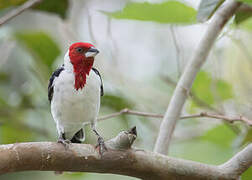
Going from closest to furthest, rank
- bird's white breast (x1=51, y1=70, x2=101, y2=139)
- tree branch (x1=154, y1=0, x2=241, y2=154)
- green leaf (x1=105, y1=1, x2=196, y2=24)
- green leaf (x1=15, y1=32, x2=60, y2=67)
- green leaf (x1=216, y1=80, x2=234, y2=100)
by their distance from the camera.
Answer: green leaf (x1=105, y1=1, x2=196, y2=24), tree branch (x1=154, y1=0, x2=241, y2=154), bird's white breast (x1=51, y1=70, x2=101, y2=139), green leaf (x1=216, y1=80, x2=234, y2=100), green leaf (x1=15, y1=32, x2=60, y2=67)

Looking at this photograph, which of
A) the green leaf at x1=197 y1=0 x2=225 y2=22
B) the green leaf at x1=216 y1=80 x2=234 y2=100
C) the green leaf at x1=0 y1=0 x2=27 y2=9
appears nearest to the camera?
the green leaf at x1=197 y1=0 x2=225 y2=22

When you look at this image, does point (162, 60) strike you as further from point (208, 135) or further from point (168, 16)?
point (168, 16)

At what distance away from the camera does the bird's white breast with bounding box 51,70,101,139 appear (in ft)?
7.72

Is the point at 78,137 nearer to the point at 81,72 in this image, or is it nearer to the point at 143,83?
the point at 81,72

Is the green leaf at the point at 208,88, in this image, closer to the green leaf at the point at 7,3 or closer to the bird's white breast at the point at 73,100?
the bird's white breast at the point at 73,100

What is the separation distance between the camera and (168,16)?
2098 millimetres

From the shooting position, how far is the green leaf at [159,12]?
1.99 meters

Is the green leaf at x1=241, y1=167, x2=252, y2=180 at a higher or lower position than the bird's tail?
higher

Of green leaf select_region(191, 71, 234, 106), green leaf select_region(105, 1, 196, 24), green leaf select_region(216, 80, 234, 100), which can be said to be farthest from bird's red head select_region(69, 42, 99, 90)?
green leaf select_region(216, 80, 234, 100)

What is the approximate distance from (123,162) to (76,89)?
875 millimetres

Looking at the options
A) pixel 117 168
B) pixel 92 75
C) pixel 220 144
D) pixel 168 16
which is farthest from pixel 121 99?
pixel 117 168

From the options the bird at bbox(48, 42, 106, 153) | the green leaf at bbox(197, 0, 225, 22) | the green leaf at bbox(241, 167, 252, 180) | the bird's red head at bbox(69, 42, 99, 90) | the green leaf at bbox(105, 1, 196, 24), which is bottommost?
the green leaf at bbox(241, 167, 252, 180)

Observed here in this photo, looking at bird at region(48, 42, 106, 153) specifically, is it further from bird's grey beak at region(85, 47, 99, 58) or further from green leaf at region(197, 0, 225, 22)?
green leaf at region(197, 0, 225, 22)

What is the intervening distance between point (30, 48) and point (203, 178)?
2.03 m
